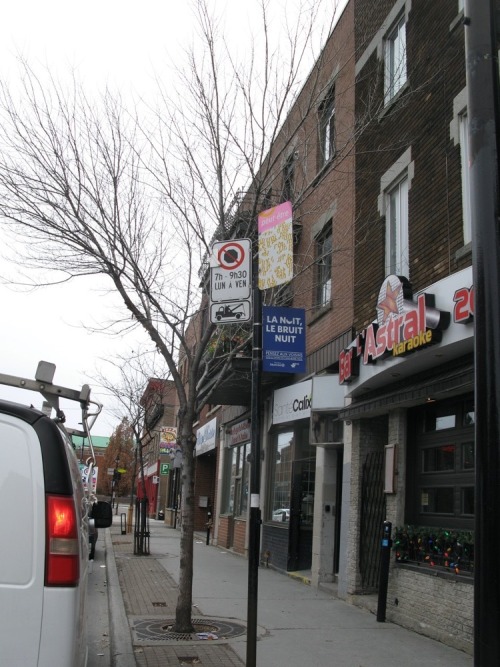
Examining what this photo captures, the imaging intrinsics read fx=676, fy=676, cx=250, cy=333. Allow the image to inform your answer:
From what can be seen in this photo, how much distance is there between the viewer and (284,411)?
14.4 m

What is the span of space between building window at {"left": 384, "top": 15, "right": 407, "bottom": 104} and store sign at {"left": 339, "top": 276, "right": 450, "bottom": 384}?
3.54 meters

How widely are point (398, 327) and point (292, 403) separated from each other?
18.3 ft

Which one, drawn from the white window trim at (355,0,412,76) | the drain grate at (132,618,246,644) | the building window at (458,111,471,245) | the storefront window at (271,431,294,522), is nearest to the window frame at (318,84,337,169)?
the white window trim at (355,0,412,76)

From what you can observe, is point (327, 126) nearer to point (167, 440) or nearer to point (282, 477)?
point (282, 477)

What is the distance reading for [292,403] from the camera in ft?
45.4

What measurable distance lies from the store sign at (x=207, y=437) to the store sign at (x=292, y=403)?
9.43 meters

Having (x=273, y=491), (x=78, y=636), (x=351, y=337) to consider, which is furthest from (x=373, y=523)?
(x=78, y=636)

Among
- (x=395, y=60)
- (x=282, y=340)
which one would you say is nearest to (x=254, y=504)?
(x=282, y=340)

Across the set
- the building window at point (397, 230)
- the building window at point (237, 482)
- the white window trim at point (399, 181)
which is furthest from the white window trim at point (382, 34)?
the building window at point (237, 482)

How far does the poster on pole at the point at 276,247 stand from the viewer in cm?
648

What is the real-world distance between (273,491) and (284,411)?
2.71m

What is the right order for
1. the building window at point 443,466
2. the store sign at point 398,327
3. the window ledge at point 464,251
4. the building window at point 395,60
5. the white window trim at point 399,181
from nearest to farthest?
the store sign at point 398,327, the window ledge at point 464,251, the building window at point 443,466, the white window trim at point 399,181, the building window at point 395,60

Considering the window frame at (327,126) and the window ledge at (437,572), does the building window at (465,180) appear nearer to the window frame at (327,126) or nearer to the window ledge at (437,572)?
the window frame at (327,126)

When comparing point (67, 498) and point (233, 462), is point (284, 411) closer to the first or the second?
point (233, 462)
